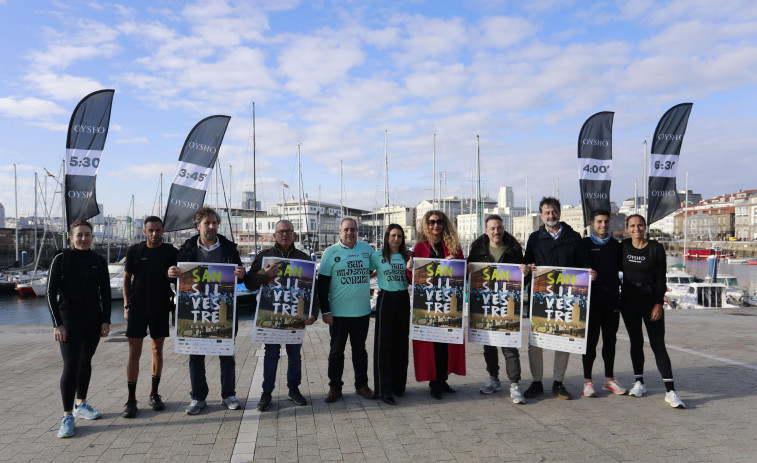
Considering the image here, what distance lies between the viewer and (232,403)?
5402 mm

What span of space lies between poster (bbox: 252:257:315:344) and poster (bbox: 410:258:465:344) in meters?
1.31

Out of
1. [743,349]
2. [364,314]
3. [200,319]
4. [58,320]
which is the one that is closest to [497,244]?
[364,314]

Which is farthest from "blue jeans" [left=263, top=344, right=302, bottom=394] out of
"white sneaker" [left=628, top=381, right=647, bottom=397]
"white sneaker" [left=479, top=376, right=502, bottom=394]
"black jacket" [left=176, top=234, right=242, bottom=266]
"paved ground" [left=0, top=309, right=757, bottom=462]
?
"white sneaker" [left=628, top=381, right=647, bottom=397]

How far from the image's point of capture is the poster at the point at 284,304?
5.45 metres

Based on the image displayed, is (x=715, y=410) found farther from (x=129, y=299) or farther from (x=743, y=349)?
(x=129, y=299)

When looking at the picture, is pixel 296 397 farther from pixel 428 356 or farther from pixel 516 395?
pixel 516 395

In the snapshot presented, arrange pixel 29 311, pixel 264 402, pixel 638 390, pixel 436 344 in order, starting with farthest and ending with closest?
pixel 29 311
pixel 436 344
pixel 638 390
pixel 264 402

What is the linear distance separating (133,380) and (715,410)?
21.5ft

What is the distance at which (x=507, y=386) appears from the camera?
249 inches

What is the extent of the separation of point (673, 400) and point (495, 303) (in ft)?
7.39

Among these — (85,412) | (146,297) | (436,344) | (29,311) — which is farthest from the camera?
(29,311)

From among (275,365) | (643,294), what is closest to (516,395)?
(643,294)

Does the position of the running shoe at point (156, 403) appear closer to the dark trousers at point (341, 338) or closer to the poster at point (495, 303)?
the dark trousers at point (341, 338)

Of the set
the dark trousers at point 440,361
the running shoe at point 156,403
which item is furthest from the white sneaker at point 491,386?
the running shoe at point 156,403
